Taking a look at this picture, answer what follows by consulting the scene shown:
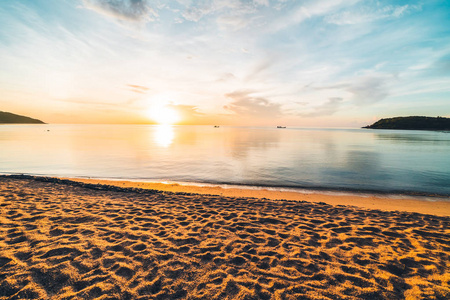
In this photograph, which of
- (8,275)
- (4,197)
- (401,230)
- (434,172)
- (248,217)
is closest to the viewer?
(8,275)

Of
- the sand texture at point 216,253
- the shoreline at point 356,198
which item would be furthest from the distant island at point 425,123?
the sand texture at point 216,253

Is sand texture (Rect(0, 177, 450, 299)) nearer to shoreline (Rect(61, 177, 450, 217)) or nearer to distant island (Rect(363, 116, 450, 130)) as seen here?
shoreline (Rect(61, 177, 450, 217))

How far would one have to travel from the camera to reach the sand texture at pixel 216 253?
170 inches

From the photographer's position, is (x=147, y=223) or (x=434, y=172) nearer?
(x=147, y=223)

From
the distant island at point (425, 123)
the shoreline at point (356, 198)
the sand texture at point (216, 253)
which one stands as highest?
the distant island at point (425, 123)

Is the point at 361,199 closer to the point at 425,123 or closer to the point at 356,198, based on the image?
the point at 356,198

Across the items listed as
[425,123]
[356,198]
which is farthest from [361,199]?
[425,123]

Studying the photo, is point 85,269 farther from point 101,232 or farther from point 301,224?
point 301,224

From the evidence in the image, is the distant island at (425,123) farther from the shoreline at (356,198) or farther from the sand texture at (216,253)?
the sand texture at (216,253)

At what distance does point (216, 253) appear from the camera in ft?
18.5

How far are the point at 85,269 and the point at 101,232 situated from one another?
6.38ft

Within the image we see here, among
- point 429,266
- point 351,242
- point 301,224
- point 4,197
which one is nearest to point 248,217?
point 301,224

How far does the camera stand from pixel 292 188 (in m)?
15.7

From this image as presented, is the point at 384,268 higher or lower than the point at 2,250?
lower
